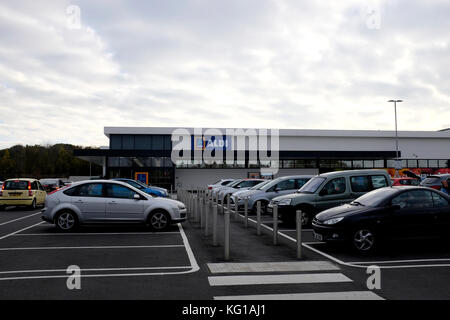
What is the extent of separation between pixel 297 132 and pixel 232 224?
1535 inches

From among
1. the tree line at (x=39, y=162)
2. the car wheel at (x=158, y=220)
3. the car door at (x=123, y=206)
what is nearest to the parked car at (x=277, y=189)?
the car wheel at (x=158, y=220)

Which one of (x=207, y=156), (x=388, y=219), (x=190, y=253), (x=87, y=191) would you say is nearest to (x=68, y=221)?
(x=87, y=191)

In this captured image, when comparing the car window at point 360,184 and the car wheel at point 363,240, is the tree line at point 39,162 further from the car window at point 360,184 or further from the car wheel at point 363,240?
the car wheel at point 363,240

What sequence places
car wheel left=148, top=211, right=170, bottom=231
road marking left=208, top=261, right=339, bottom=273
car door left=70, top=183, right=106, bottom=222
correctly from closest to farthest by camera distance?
road marking left=208, top=261, right=339, bottom=273
car door left=70, top=183, right=106, bottom=222
car wheel left=148, top=211, right=170, bottom=231

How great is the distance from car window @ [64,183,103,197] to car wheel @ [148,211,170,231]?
5.58ft

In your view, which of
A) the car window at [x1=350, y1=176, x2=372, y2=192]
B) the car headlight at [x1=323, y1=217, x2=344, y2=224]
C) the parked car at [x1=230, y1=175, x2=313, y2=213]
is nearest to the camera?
the car headlight at [x1=323, y1=217, x2=344, y2=224]

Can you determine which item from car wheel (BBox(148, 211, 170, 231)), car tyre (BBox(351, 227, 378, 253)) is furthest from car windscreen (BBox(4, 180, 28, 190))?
car tyre (BBox(351, 227, 378, 253))

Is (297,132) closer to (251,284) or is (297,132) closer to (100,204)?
(100,204)

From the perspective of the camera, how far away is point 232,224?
13.5 meters

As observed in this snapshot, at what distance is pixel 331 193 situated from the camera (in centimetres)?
1234

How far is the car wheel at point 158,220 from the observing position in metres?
11.6

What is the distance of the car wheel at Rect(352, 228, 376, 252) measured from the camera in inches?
327

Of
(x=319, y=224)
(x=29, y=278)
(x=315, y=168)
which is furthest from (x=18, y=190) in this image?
(x=315, y=168)

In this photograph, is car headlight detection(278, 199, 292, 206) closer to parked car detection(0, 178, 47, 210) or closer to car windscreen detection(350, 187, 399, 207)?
car windscreen detection(350, 187, 399, 207)
